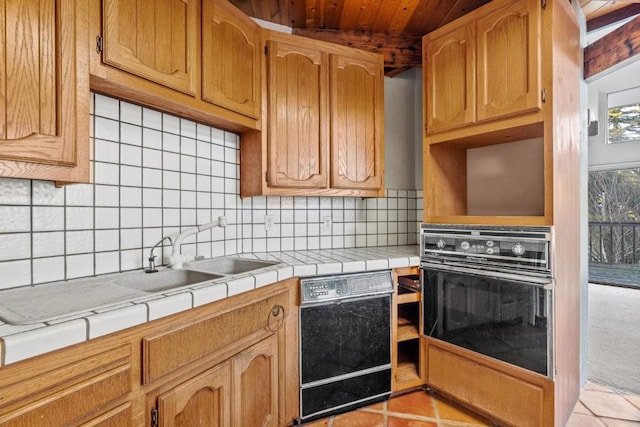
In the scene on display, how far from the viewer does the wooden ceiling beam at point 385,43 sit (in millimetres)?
2373

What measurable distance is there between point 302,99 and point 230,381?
1.56 m

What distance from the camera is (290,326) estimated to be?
1.65 meters

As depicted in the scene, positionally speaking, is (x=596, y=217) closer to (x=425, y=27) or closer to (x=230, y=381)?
(x=425, y=27)

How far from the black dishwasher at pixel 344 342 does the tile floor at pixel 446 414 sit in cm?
5

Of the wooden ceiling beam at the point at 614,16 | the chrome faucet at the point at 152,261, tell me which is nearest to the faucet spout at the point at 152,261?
the chrome faucet at the point at 152,261

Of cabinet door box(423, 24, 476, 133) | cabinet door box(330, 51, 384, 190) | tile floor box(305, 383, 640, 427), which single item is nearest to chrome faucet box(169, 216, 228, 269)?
cabinet door box(330, 51, 384, 190)

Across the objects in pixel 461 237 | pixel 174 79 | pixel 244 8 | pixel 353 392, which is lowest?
pixel 353 392

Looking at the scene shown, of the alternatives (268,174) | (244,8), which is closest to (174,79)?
(268,174)

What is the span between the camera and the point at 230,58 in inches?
66.9

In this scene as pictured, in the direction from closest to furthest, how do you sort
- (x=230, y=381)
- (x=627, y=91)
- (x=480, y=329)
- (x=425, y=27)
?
1. (x=230, y=381)
2. (x=480, y=329)
3. (x=425, y=27)
4. (x=627, y=91)

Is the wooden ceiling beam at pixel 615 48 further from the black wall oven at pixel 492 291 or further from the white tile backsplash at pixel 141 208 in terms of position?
the white tile backsplash at pixel 141 208

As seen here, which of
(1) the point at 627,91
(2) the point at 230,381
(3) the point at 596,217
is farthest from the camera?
(3) the point at 596,217

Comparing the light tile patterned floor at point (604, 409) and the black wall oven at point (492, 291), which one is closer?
the black wall oven at point (492, 291)

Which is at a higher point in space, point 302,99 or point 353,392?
point 302,99
